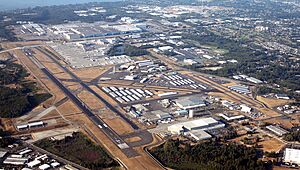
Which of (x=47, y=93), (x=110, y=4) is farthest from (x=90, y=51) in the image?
(x=110, y=4)

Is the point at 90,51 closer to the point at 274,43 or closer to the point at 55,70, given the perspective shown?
the point at 55,70

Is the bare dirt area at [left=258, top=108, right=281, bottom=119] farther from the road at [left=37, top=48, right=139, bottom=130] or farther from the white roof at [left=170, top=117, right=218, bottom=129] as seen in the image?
the road at [left=37, top=48, right=139, bottom=130]

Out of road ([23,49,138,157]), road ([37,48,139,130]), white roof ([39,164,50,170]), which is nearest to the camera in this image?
white roof ([39,164,50,170])

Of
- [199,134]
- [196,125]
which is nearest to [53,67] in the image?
[196,125]

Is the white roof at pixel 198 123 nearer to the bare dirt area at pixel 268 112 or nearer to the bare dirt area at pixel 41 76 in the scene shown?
the bare dirt area at pixel 268 112

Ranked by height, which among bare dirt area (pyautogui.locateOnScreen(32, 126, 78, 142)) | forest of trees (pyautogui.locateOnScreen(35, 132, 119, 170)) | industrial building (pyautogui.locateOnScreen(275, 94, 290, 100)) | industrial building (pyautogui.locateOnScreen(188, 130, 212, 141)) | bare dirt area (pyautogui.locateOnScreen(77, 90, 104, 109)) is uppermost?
bare dirt area (pyautogui.locateOnScreen(77, 90, 104, 109))

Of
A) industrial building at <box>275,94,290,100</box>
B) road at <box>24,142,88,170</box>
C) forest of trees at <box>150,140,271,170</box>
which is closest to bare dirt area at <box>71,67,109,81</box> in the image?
road at <box>24,142,88,170</box>

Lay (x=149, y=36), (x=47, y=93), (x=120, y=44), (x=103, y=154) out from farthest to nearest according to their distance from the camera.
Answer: (x=149, y=36) < (x=120, y=44) < (x=47, y=93) < (x=103, y=154)

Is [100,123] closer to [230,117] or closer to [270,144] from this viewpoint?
[230,117]
